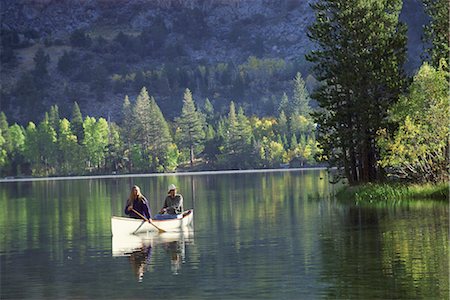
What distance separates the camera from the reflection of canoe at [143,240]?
41625 mm

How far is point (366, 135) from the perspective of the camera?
228ft

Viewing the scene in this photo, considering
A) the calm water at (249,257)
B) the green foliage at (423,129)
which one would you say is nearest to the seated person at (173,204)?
the calm water at (249,257)

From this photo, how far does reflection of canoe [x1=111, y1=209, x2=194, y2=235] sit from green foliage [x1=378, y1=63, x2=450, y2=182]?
679 inches

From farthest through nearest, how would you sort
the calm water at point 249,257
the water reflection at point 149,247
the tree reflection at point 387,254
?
the water reflection at point 149,247 → the calm water at point 249,257 → the tree reflection at point 387,254

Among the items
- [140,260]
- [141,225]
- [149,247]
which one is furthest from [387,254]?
[141,225]

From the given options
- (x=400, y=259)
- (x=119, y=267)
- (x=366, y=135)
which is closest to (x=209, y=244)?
(x=119, y=267)

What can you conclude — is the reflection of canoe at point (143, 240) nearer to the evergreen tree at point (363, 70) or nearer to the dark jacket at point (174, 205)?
the dark jacket at point (174, 205)

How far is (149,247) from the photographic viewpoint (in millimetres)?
42219

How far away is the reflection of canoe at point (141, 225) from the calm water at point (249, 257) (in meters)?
0.93

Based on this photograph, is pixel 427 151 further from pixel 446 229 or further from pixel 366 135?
pixel 446 229

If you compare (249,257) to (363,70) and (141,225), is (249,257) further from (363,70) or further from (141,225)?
(363,70)

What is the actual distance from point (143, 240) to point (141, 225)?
8.41 ft

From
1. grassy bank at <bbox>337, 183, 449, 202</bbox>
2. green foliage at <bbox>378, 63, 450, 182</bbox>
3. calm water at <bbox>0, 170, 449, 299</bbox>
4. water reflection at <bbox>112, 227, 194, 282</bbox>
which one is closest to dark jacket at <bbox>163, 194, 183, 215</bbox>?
water reflection at <bbox>112, 227, 194, 282</bbox>

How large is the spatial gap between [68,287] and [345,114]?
1669 inches
